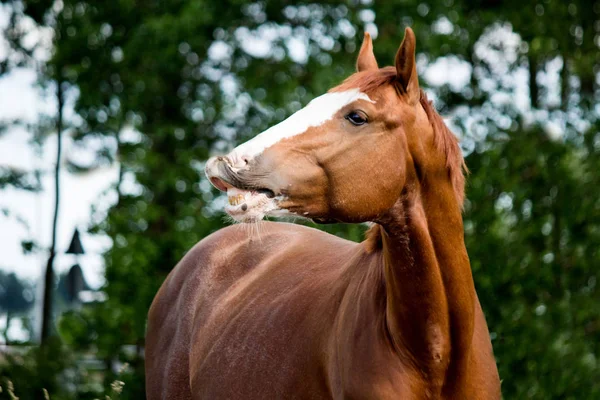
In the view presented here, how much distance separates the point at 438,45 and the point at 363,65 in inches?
233

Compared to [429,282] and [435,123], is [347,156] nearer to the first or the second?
[435,123]

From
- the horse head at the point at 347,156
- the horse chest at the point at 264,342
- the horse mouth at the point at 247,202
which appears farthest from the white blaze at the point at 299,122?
the horse chest at the point at 264,342

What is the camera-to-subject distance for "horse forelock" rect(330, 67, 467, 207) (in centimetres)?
336

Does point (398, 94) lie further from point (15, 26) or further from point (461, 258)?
point (15, 26)

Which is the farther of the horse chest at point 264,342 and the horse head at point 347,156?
the horse chest at point 264,342

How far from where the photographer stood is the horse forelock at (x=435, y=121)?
3.36 m

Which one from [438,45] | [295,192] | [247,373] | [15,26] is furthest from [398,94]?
[15,26]

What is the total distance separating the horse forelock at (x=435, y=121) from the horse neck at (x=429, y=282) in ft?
0.18

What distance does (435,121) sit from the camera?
11.2ft

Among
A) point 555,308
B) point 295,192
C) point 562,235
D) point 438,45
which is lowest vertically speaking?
point 555,308

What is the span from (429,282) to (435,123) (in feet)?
2.05

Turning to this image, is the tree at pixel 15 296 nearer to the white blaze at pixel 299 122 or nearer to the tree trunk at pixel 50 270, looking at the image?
the tree trunk at pixel 50 270

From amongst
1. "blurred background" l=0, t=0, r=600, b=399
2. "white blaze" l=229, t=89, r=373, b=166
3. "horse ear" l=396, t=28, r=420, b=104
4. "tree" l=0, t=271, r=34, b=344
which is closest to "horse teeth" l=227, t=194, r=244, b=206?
"white blaze" l=229, t=89, r=373, b=166

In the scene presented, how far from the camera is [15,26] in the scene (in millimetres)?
10609
